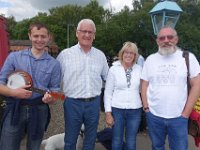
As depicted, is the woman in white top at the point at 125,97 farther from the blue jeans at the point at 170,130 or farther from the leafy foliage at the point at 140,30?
the leafy foliage at the point at 140,30

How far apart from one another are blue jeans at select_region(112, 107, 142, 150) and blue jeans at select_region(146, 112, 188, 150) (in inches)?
10.0

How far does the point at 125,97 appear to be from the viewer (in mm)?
4262

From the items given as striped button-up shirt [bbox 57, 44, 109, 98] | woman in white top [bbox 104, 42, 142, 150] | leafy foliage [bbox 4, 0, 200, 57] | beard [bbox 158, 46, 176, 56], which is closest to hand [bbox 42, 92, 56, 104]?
striped button-up shirt [bbox 57, 44, 109, 98]

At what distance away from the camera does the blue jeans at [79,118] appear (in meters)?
4.27

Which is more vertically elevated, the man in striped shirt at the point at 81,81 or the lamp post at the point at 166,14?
the lamp post at the point at 166,14

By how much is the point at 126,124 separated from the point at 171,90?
0.82 meters

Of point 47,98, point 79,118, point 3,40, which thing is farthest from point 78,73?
point 3,40

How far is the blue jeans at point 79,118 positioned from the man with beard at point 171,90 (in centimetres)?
74

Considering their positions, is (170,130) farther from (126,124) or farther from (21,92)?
(21,92)

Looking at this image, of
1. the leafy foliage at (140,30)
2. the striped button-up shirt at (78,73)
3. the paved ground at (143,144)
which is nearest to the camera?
the striped button-up shirt at (78,73)

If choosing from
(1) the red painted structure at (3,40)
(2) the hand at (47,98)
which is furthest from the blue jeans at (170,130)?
(1) the red painted structure at (3,40)

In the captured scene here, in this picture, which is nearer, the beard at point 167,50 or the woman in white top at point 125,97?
the beard at point 167,50

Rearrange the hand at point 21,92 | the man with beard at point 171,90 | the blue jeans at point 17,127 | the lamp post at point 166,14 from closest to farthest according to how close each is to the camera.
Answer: the hand at point 21,92
the blue jeans at point 17,127
the man with beard at point 171,90
the lamp post at point 166,14

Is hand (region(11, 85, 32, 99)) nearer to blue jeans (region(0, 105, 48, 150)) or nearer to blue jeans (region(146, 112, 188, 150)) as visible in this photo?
blue jeans (region(0, 105, 48, 150))
